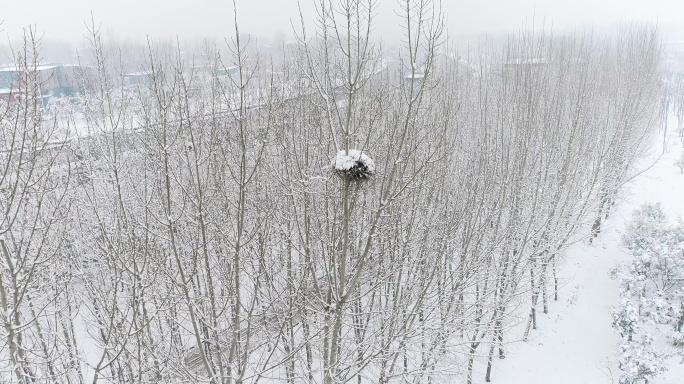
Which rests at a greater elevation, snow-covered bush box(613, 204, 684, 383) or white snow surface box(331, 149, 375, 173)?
white snow surface box(331, 149, 375, 173)

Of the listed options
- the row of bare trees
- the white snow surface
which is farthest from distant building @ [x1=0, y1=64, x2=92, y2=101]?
the white snow surface

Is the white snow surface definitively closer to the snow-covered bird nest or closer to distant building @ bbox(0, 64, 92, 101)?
the snow-covered bird nest

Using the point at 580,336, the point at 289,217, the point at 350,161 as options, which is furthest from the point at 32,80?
the point at 580,336

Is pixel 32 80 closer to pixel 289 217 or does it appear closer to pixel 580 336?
pixel 289 217

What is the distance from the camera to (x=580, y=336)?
Answer: 14.6m

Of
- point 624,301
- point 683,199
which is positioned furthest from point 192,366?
point 683,199

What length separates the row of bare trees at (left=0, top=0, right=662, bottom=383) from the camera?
14.7ft

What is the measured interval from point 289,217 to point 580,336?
1181 cm

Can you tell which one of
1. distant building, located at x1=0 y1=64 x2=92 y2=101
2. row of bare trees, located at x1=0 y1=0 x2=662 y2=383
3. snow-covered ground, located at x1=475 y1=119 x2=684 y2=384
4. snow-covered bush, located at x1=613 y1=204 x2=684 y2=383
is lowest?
snow-covered ground, located at x1=475 y1=119 x2=684 y2=384

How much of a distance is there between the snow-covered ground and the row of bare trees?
0.71 metres

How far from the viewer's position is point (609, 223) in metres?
22.2

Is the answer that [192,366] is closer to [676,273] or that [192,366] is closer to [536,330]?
[536,330]

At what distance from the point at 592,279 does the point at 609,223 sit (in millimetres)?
6344

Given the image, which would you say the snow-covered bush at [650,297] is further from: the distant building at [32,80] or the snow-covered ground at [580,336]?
the distant building at [32,80]
